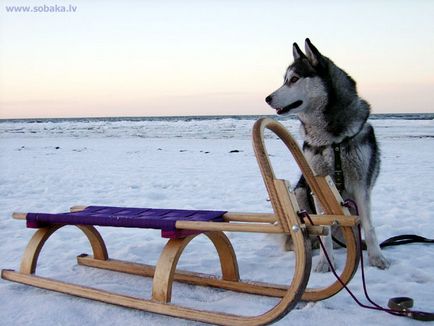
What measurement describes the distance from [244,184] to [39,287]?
4873mm

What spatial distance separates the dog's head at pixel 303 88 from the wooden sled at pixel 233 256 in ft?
3.23

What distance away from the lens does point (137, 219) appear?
2.65m

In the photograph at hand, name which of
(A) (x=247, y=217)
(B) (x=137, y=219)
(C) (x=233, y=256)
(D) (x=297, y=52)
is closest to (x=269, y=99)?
(D) (x=297, y=52)

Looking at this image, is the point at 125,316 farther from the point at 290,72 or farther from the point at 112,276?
the point at 290,72

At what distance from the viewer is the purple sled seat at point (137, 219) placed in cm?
254

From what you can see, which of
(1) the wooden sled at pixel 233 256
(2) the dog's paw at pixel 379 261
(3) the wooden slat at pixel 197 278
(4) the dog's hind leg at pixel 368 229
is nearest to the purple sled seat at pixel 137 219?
(1) the wooden sled at pixel 233 256

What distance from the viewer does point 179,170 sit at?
30.4ft

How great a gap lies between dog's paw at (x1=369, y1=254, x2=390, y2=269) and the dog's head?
1.19 m

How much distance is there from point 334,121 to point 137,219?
1682mm

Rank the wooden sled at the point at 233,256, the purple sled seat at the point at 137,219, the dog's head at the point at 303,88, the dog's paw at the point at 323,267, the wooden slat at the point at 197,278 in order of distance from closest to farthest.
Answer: the wooden sled at the point at 233,256
the purple sled seat at the point at 137,219
the wooden slat at the point at 197,278
the dog's paw at the point at 323,267
the dog's head at the point at 303,88

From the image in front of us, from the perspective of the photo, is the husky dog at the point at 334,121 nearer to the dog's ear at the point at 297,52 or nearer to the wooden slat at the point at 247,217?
the dog's ear at the point at 297,52

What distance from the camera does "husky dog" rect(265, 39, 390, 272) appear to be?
3346 millimetres

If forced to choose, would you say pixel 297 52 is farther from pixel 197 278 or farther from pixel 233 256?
pixel 197 278

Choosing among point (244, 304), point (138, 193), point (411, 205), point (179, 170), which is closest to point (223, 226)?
point (244, 304)
